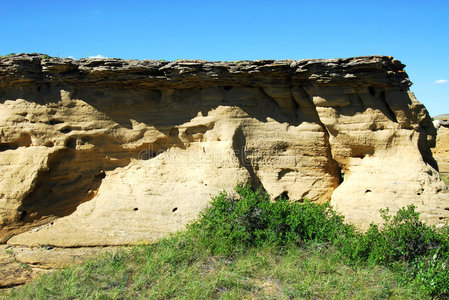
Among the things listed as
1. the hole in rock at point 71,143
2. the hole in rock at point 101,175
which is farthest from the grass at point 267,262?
the hole in rock at point 71,143

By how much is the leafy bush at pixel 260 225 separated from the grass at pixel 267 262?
2cm

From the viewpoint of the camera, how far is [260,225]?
702cm

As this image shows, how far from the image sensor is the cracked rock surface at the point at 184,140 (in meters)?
7.72

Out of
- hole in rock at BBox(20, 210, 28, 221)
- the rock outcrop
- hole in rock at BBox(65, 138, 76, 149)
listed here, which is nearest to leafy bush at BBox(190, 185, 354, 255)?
hole in rock at BBox(65, 138, 76, 149)

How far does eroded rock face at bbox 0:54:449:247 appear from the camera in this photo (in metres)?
7.74

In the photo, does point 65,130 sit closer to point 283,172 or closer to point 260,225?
point 260,225

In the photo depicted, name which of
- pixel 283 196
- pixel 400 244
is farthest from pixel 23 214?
pixel 400 244

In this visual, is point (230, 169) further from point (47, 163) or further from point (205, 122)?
point (47, 163)

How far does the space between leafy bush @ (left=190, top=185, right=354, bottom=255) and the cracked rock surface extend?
2.02 feet

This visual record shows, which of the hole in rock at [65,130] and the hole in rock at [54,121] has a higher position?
the hole in rock at [54,121]

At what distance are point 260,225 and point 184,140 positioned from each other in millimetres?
2562

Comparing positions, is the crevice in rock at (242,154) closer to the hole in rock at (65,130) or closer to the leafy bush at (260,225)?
the leafy bush at (260,225)

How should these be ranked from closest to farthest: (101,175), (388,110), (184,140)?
1. (388,110)
2. (184,140)
3. (101,175)

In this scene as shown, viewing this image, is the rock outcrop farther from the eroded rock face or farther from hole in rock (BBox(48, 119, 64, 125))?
hole in rock (BBox(48, 119, 64, 125))
